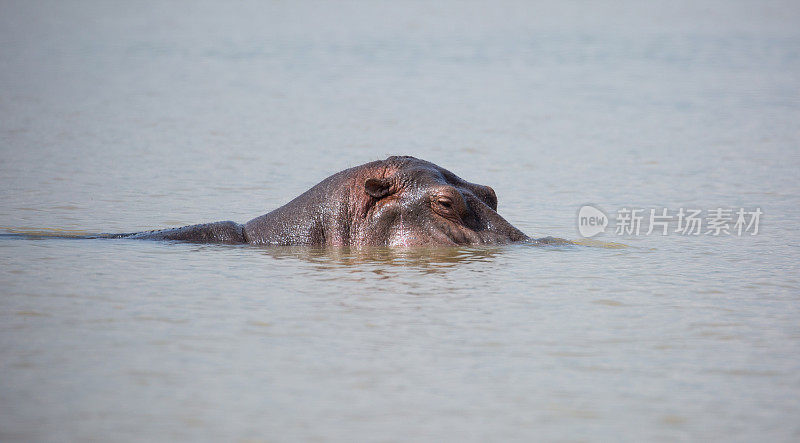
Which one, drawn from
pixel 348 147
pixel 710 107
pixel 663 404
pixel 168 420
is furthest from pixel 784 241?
pixel 710 107

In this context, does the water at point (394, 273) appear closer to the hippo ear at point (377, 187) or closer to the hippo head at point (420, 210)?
the hippo head at point (420, 210)

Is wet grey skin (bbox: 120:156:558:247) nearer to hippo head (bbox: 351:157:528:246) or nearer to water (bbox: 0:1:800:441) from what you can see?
hippo head (bbox: 351:157:528:246)

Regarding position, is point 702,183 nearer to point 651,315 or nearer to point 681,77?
point 651,315

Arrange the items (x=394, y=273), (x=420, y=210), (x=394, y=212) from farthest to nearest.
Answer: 1. (x=394, y=212)
2. (x=420, y=210)
3. (x=394, y=273)

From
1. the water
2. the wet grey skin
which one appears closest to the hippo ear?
the wet grey skin

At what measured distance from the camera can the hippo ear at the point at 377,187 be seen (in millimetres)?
9547

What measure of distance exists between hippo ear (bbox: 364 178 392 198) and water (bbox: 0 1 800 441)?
0.57 meters

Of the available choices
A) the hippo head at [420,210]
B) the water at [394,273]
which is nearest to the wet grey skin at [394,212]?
the hippo head at [420,210]

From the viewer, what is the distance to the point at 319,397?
5.80 metres

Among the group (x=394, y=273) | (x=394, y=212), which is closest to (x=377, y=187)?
(x=394, y=212)

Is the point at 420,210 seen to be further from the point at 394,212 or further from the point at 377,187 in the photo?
the point at 377,187

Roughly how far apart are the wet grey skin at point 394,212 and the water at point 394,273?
20 centimetres

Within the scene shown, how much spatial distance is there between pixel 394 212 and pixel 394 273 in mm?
932

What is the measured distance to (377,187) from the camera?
9.62 meters
